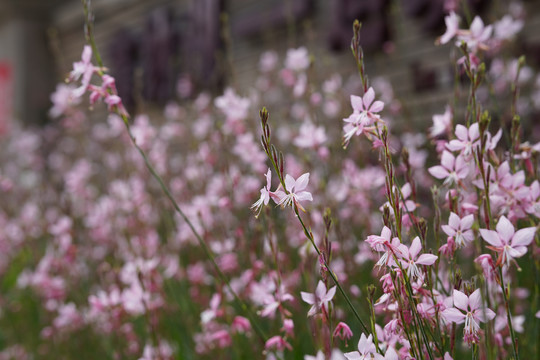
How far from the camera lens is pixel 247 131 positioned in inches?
80.0

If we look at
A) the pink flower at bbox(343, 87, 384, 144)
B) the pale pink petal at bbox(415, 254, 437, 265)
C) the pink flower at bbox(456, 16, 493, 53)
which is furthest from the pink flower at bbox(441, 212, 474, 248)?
the pink flower at bbox(456, 16, 493, 53)

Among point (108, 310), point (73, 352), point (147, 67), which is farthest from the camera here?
point (147, 67)

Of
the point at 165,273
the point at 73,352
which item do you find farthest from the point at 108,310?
the point at 73,352

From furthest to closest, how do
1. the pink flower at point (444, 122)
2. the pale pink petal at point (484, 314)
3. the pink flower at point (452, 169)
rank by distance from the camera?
the pink flower at point (444, 122)
the pink flower at point (452, 169)
the pale pink petal at point (484, 314)

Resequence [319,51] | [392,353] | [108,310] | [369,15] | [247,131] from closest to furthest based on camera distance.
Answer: [392,353], [108,310], [247,131], [369,15], [319,51]

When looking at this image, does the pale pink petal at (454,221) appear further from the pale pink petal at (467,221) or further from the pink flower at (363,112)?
the pink flower at (363,112)

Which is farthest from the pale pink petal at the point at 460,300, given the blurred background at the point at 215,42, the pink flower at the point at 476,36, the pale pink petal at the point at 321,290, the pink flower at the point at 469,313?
the blurred background at the point at 215,42

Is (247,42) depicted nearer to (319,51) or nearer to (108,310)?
(319,51)

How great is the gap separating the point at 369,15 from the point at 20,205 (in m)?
3.60

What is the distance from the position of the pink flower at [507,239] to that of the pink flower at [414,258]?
94mm

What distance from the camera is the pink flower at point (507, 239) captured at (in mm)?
828

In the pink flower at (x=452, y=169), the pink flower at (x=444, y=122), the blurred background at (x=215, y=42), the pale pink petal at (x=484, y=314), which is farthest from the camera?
the blurred background at (x=215, y=42)

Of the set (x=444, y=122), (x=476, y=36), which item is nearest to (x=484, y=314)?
(x=444, y=122)

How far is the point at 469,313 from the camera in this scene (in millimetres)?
820
